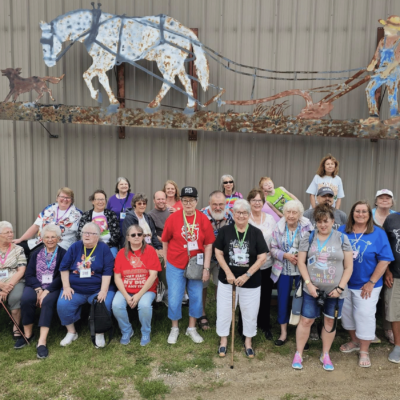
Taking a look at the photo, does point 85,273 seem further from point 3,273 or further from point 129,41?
point 129,41

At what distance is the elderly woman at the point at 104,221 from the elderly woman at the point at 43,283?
43 centimetres

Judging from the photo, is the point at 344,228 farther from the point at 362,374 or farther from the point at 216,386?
the point at 216,386

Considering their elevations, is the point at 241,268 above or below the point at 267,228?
below

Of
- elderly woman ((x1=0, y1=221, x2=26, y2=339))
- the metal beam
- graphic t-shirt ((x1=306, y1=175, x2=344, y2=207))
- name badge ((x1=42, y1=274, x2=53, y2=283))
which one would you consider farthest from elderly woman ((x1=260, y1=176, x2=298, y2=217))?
elderly woman ((x1=0, y1=221, x2=26, y2=339))

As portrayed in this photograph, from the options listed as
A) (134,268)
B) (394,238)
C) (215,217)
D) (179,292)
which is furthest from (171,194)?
(394,238)

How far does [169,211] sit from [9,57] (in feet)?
12.9

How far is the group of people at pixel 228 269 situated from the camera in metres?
3.24

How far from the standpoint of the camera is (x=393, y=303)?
3.43m

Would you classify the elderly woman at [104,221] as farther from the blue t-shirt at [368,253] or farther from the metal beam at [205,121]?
the blue t-shirt at [368,253]

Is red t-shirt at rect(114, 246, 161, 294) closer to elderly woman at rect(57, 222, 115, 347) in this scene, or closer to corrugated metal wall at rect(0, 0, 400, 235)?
elderly woman at rect(57, 222, 115, 347)

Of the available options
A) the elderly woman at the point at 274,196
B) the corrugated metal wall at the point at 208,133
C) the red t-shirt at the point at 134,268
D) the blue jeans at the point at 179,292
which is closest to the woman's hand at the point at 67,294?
the red t-shirt at the point at 134,268

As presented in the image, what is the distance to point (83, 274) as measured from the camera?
3.71 metres

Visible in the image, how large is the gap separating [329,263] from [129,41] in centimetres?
430

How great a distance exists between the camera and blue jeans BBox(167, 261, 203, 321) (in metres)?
A: 3.72
